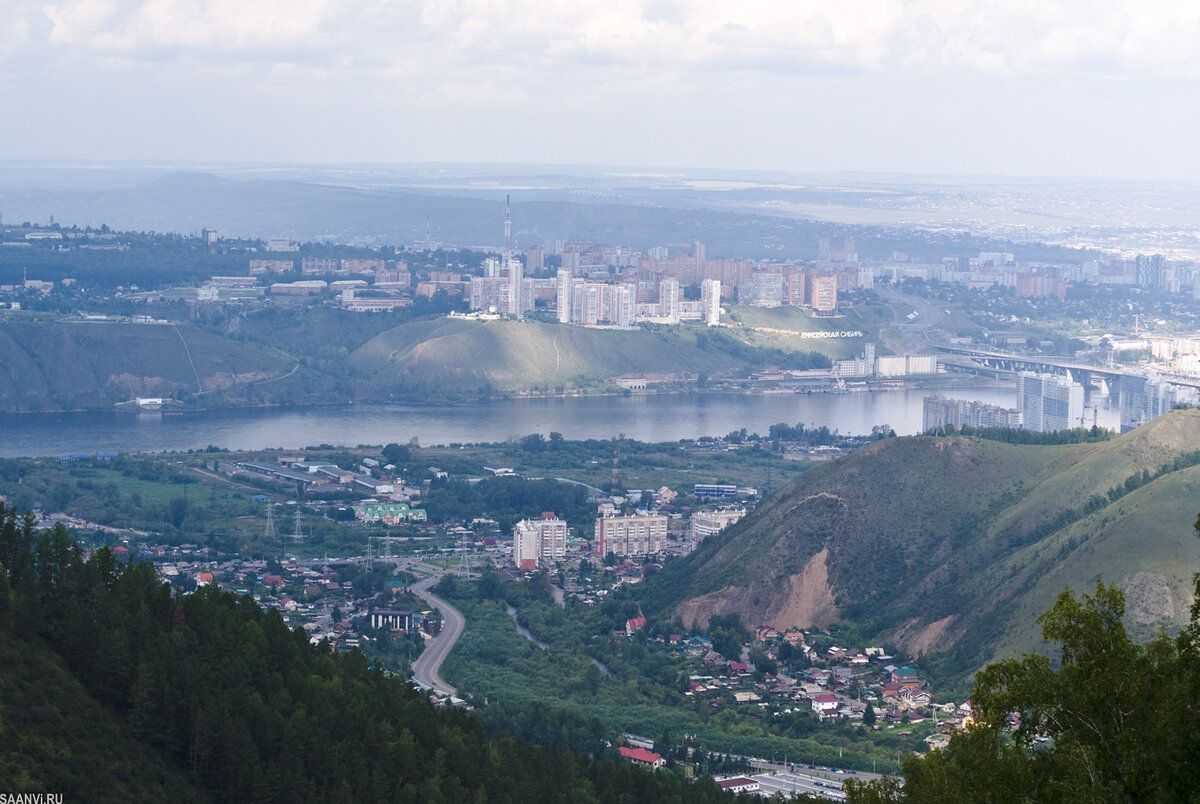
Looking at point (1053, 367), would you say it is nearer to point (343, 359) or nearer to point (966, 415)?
point (966, 415)

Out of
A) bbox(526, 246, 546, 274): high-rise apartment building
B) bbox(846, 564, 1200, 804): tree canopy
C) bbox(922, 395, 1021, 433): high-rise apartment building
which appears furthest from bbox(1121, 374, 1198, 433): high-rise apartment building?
bbox(846, 564, 1200, 804): tree canopy

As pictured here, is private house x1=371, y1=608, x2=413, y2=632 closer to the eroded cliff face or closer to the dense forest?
the eroded cliff face

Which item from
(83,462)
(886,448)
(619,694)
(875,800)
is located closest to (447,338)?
(83,462)

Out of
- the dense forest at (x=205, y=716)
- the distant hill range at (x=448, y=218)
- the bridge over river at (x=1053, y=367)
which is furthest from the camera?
the distant hill range at (x=448, y=218)

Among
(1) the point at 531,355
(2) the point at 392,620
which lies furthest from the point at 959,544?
(1) the point at 531,355

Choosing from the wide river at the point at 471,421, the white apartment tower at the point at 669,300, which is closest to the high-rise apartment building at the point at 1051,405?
the wide river at the point at 471,421

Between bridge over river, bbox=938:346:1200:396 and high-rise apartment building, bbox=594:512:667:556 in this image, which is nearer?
high-rise apartment building, bbox=594:512:667:556

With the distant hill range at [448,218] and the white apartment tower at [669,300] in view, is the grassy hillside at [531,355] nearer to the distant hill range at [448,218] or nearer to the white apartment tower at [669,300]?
the white apartment tower at [669,300]

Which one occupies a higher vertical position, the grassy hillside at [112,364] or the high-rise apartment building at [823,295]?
the high-rise apartment building at [823,295]
